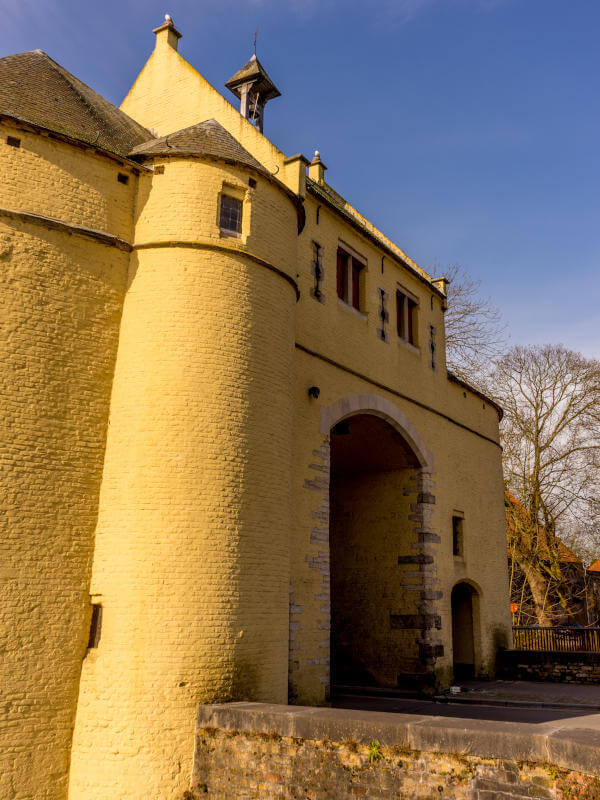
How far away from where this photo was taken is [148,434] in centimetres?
1008

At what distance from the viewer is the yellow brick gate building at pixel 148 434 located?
9023 mm

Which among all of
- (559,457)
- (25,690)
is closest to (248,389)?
(25,690)

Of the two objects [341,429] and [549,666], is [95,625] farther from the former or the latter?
[549,666]

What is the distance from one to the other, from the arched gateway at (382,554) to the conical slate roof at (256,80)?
24.3 feet

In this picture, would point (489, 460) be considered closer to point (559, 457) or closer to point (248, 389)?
point (559, 457)

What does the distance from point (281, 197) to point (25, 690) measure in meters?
8.58

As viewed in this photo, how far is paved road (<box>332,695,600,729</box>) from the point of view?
12.9 meters

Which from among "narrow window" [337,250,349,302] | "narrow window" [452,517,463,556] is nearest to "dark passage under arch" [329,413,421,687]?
"narrow window" [452,517,463,556]

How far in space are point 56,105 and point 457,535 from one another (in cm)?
1421

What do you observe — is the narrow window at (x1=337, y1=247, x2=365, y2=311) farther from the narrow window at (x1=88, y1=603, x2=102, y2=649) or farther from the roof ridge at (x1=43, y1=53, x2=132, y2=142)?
the narrow window at (x1=88, y1=603, x2=102, y2=649)

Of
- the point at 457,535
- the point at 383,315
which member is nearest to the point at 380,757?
the point at 383,315

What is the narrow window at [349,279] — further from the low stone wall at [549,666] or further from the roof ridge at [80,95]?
the low stone wall at [549,666]

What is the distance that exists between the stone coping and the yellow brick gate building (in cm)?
88

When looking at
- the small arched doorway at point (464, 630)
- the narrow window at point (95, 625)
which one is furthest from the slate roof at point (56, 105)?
the small arched doorway at point (464, 630)
